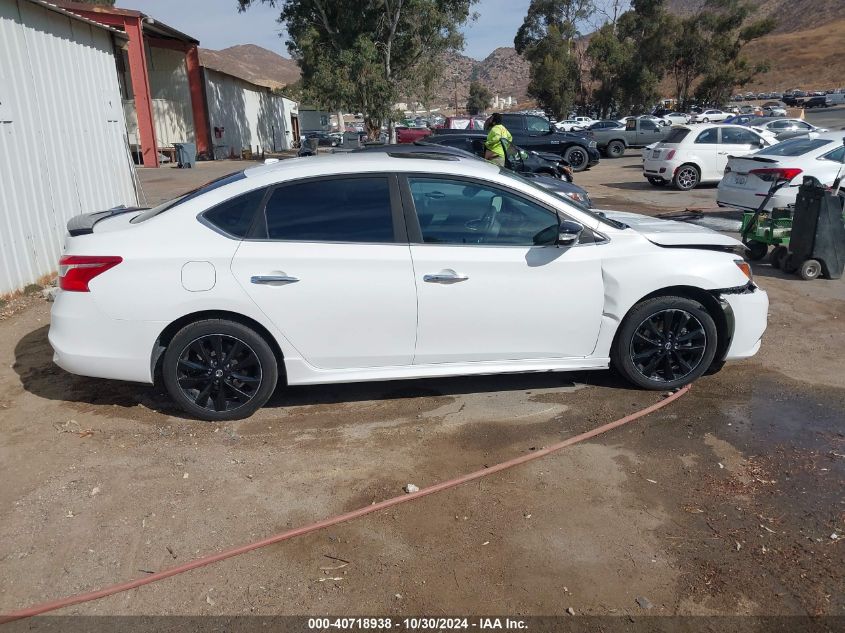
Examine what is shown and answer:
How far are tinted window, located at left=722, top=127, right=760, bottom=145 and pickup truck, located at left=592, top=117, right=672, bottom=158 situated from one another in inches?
584

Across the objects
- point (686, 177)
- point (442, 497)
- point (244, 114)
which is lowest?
point (442, 497)

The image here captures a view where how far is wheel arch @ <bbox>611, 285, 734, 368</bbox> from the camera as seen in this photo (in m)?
4.52

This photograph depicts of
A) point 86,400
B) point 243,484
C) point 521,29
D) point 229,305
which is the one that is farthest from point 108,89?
point 521,29

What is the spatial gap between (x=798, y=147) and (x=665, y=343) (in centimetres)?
855

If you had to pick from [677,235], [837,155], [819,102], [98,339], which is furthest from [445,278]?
[819,102]

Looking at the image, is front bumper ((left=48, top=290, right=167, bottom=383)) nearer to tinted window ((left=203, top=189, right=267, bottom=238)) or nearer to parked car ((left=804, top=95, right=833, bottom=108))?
tinted window ((left=203, top=189, right=267, bottom=238))

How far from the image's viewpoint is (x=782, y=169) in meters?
10.4

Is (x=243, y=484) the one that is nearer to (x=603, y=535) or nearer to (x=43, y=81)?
(x=603, y=535)

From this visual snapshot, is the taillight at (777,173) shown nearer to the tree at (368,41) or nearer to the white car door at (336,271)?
the white car door at (336,271)

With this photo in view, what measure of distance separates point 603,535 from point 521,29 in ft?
214

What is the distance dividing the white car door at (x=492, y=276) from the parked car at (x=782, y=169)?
289 inches

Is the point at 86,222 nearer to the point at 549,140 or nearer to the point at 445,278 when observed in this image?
the point at 445,278

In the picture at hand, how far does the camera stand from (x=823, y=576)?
2.86 metres

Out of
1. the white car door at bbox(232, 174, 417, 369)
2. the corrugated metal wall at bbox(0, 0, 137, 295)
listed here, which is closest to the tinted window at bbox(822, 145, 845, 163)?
the white car door at bbox(232, 174, 417, 369)
